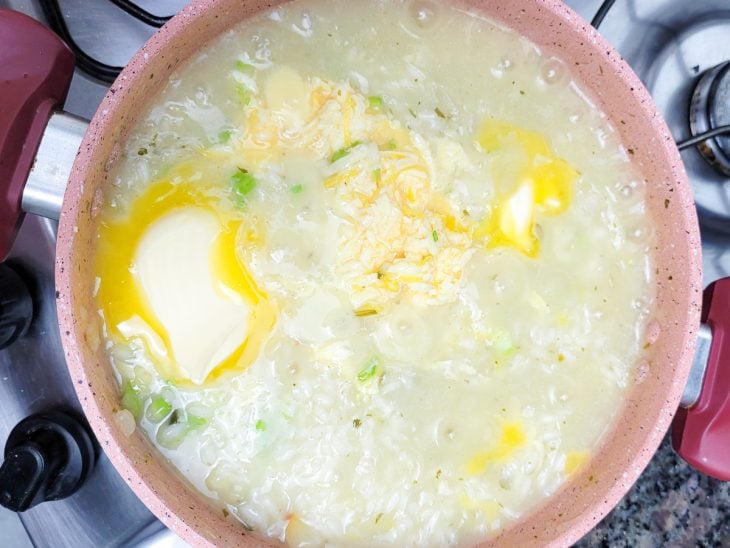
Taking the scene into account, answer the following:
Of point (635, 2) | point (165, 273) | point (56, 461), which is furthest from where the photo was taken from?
point (635, 2)

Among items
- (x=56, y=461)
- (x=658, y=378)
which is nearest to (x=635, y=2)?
(x=658, y=378)

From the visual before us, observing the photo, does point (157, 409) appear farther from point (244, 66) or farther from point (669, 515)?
point (669, 515)

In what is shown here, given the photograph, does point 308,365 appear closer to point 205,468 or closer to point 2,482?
point 205,468

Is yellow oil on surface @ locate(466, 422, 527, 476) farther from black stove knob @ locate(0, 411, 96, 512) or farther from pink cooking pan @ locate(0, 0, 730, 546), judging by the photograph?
black stove knob @ locate(0, 411, 96, 512)

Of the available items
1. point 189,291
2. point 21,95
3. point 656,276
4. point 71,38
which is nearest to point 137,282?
point 189,291

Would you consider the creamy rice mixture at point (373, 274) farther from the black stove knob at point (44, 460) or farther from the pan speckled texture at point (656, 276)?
the black stove knob at point (44, 460)

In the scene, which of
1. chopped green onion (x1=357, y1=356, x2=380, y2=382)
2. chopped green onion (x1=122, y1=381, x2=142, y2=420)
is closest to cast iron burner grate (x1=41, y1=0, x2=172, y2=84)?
chopped green onion (x1=122, y1=381, x2=142, y2=420)
